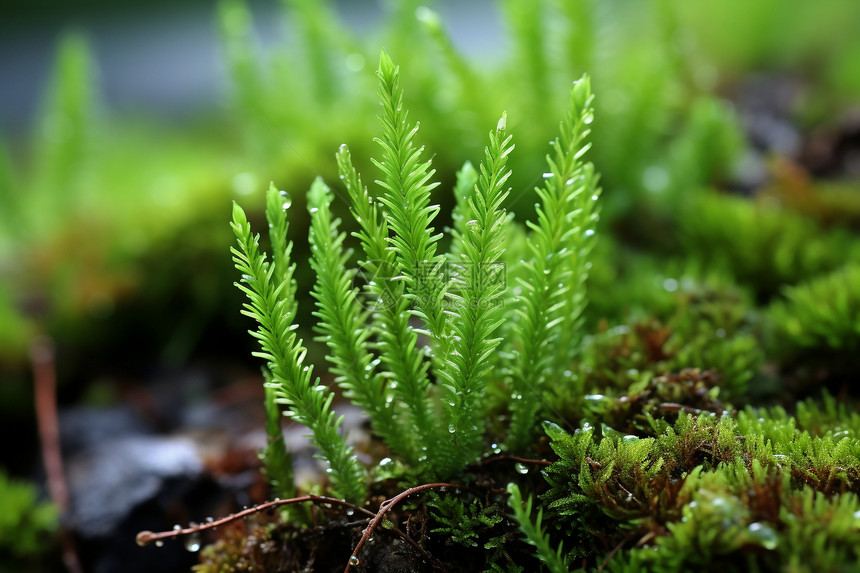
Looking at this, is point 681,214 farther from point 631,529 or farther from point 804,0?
point 804,0

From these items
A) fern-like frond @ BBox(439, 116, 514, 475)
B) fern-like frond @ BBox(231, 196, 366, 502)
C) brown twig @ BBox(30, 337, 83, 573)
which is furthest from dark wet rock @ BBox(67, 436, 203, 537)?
fern-like frond @ BBox(439, 116, 514, 475)

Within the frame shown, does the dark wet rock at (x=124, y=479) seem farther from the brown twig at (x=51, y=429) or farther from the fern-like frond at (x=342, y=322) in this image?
the fern-like frond at (x=342, y=322)

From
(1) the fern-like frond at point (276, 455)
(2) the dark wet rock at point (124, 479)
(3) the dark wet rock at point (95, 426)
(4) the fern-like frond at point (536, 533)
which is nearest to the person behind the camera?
(4) the fern-like frond at point (536, 533)

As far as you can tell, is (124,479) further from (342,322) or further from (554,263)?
(554,263)

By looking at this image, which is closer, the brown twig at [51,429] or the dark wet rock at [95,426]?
the brown twig at [51,429]

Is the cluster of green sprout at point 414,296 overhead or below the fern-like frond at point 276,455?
overhead

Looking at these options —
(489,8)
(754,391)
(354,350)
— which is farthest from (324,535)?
(489,8)

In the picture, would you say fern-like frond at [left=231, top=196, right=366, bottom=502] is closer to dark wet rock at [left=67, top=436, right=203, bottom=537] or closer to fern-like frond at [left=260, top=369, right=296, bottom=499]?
fern-like frond at [left=260, top=369, right=296, bottom=499]

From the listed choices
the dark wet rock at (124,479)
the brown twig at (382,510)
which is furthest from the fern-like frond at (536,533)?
the dark wet rock at (124,479)

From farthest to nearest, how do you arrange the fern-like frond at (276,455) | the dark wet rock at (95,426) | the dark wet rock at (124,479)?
the dark wet rock at (95,426), the dark wet rock at (124,479), the fern-like frond at (276,455)
